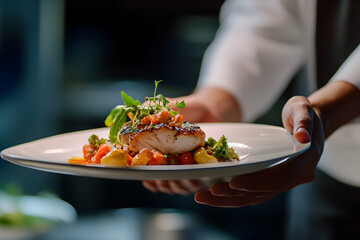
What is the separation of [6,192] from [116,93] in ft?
4.71

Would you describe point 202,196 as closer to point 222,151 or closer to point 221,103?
point 222,151

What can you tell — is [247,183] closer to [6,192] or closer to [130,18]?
[6,192]

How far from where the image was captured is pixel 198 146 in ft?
4.05

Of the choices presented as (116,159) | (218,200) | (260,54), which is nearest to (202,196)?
(218,200)

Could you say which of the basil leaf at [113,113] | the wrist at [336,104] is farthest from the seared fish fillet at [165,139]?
the wrist at [336,104]

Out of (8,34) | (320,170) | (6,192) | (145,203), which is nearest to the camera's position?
(320,170)

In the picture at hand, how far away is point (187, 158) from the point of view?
3.89 ft

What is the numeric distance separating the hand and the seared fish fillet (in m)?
0.21

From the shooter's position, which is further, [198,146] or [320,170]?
[320,170]

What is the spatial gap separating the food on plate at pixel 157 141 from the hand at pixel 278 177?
0.14 metres

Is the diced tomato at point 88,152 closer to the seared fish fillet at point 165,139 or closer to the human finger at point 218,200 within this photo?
the seared fish fillet at point 165,139

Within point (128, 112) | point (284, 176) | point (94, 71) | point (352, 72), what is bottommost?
point (94, 71)

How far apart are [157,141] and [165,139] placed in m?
0.03

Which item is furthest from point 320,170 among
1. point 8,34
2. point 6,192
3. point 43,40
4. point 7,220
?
point 8,34
